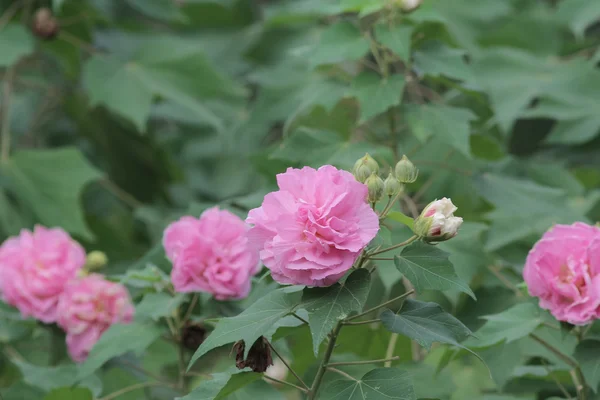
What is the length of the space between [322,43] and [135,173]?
1.23 meters

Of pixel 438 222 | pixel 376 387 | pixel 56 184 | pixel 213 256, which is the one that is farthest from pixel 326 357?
pixel 56 184

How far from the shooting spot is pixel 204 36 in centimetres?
277

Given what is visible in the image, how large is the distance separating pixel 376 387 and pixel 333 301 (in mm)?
108

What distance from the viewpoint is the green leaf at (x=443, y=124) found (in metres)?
1.41

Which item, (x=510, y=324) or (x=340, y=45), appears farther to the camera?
(x=340, y=45)

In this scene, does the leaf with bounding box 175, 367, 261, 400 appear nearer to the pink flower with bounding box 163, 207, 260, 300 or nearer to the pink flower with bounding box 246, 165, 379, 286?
the pink flower with bounding box 246, 165, 379, 286

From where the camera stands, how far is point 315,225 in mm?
869

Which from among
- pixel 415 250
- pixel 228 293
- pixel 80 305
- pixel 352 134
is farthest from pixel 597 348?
pixel 80 305

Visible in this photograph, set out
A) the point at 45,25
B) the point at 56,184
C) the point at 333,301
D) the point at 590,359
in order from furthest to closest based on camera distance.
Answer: the point at 45,25 < the point at 56,184 < the point at 590,359 < the point at 333,301

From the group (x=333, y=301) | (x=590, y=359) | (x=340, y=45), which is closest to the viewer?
(x=333, y=301)

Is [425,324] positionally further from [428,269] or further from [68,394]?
[68,394]

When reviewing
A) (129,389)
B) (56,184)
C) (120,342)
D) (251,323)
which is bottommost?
(56,184)

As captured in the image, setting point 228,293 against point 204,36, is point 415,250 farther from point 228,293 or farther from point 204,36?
point 204,36

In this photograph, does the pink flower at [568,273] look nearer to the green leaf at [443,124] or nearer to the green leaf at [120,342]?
the green leaf at [443,124]
